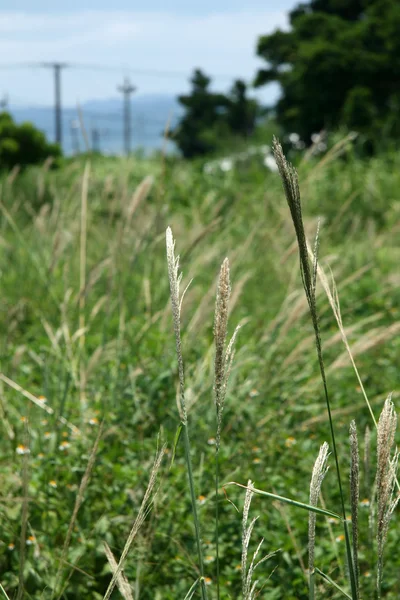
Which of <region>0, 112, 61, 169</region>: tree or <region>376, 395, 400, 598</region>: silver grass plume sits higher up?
<region>376, 395, 400, 598</region>: silver grass plume

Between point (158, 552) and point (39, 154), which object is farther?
point (39, 154)

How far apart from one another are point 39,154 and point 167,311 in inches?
379

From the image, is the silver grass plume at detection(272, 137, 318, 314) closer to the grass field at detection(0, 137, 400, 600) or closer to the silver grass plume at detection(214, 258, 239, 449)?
the silver grass plume at detection(214, 258, 239, 449)

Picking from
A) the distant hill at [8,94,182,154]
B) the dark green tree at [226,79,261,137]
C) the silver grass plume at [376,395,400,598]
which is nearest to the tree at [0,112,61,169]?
the distant hill at [8,94,182,154]

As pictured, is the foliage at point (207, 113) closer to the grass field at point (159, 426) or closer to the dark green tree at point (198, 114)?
the dark green tree at point (198, 114)

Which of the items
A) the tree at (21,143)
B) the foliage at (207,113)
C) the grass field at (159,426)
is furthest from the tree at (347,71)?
the grass field at (159,426)

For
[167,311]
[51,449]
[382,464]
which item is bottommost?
[51,449]

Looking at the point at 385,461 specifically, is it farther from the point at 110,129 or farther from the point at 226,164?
the point at 110,129

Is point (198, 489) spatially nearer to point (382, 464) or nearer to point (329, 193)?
point (382, 464)

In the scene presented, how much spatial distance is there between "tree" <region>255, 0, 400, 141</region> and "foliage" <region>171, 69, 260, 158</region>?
59.9ft

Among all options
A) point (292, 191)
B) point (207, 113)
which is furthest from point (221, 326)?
point (207, 113)

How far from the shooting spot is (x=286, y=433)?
2.74m

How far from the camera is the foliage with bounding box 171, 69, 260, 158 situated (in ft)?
151

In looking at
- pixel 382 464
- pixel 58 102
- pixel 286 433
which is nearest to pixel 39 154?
pixel 286 433
